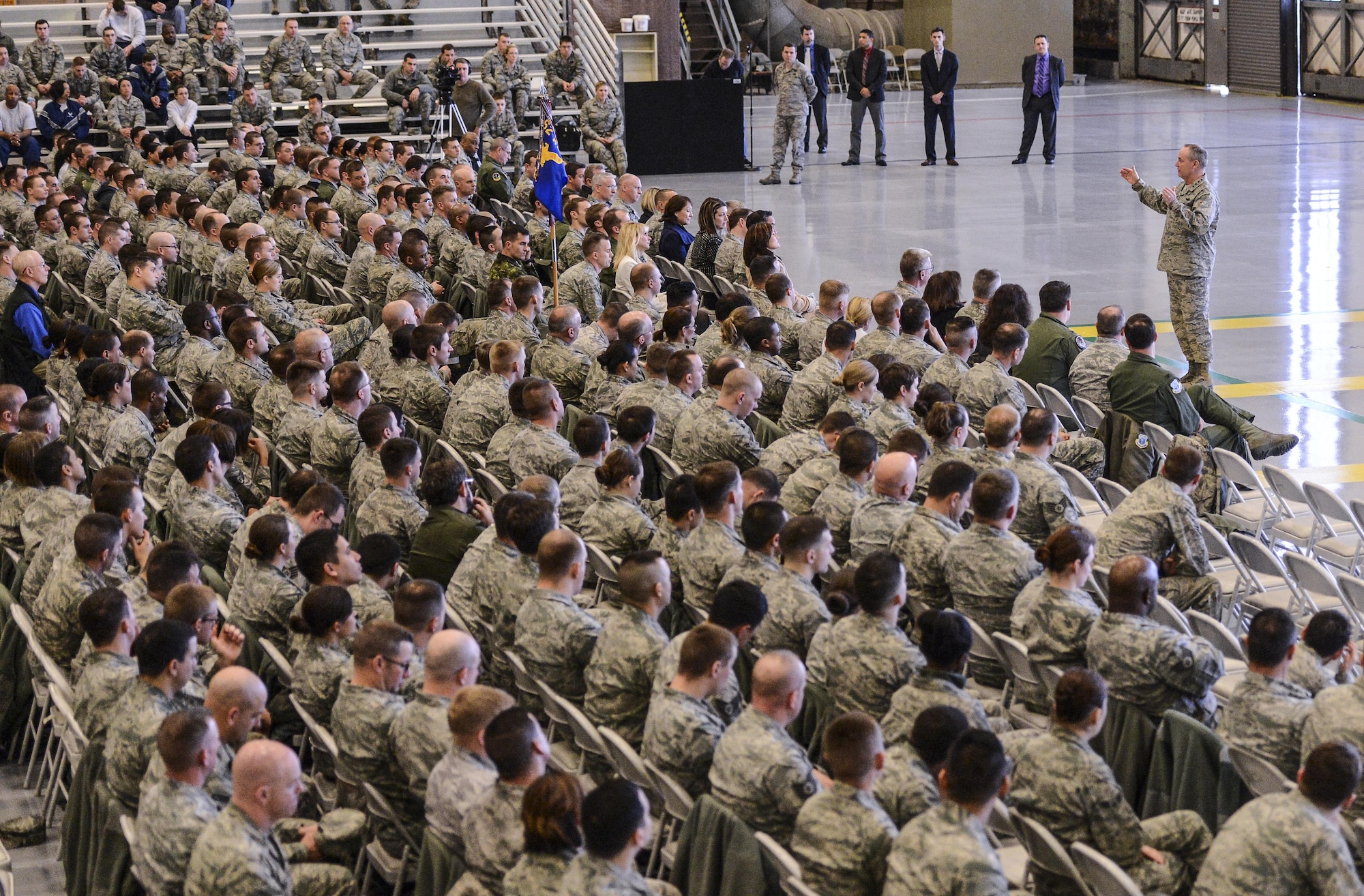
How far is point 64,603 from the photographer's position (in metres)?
6.39

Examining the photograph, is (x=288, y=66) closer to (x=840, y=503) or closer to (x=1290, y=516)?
(x=840, y=503)

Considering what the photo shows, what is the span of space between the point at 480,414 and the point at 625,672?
3.57 meters

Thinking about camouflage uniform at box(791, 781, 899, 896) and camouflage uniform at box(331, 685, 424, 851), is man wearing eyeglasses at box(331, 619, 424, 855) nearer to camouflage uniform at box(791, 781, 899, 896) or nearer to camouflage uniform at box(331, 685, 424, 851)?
camouflage uniform at box(331, 685, 424, 851)

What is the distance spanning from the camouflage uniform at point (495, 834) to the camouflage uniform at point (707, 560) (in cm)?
210

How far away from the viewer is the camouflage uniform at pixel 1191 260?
11.8m

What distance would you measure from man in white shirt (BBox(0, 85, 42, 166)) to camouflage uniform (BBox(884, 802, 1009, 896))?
2027 centimetres

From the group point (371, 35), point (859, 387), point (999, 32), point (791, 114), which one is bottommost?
point (859, 387)

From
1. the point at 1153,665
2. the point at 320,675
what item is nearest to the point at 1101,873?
the point at 1153,665

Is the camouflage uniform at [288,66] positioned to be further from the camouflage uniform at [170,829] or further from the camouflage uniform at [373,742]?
the camouflage uniform at [170,829]

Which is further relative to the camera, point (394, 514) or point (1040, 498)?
A: point (394, 514)

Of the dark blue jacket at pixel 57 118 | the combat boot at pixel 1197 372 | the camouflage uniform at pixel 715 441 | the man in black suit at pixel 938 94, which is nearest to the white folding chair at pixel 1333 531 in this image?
the camouflage uniform at pixel 715 441

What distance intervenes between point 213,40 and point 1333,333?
17406 mm

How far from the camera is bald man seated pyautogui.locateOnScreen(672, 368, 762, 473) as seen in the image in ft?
26.9

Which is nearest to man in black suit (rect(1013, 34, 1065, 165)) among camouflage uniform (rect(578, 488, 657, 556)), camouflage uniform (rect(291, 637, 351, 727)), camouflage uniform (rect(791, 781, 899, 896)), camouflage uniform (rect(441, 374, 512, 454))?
camouflage uniform (rect(441, 374, 512, 454))
